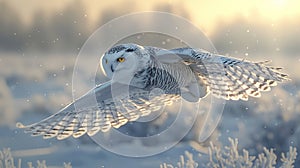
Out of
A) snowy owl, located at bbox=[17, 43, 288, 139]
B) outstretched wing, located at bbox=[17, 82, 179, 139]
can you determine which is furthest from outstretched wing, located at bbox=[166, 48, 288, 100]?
outstretched wing, located at bbox=[17, 82, 179, 139]

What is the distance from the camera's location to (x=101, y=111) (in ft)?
22.9

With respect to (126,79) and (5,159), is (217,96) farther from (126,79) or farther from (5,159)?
(5,159)

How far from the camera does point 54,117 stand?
6738 millimetres

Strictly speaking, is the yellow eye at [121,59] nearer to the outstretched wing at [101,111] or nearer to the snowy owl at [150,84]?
the snowy owl at [150,84]

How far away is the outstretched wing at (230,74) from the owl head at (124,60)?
436mm

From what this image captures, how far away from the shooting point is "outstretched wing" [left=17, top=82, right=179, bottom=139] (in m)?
6.66

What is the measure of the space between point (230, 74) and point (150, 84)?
1.05 metres

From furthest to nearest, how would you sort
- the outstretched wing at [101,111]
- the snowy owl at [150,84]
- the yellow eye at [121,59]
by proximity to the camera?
the outstretched wing at [101,111] < the snowy owl at [150,84] < the yellow eye at [121,59]

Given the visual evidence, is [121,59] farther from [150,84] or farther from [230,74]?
[230,74]

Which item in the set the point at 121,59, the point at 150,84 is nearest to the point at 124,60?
the point at 121,59

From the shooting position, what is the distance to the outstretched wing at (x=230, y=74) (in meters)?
6.08

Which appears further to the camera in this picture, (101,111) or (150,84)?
(101,111)

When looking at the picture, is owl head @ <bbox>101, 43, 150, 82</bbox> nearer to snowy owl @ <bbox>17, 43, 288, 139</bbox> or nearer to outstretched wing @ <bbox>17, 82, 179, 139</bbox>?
snowy owl @ <bbox>17, 43, 288, 139</bbox>

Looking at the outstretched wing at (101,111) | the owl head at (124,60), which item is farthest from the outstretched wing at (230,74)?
the outstretched wing at (101,111)
